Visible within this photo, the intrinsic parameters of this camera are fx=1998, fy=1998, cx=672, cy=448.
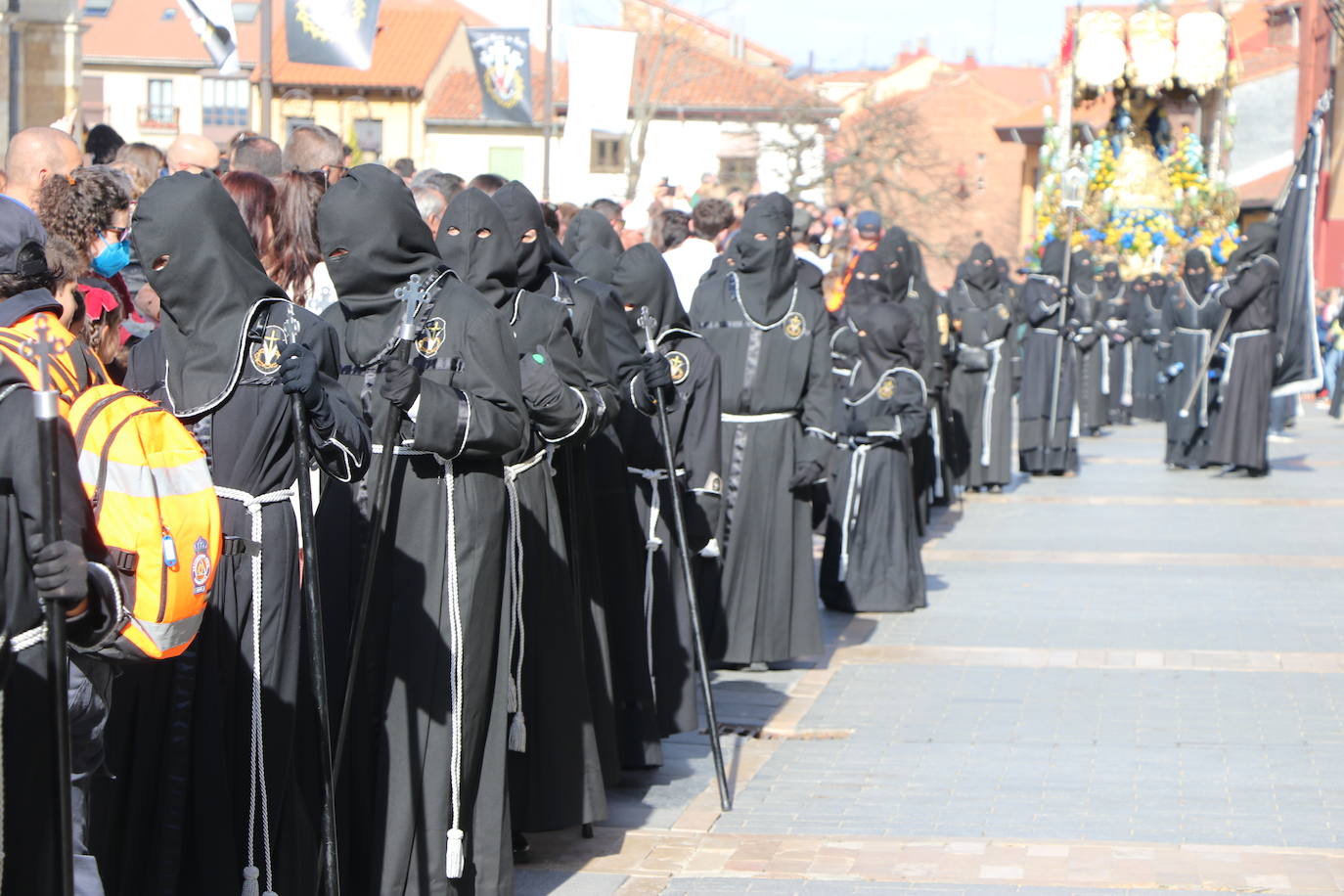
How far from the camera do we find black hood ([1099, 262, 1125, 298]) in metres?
29.0

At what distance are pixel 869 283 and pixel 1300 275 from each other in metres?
8.07

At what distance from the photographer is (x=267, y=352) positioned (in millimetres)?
4773

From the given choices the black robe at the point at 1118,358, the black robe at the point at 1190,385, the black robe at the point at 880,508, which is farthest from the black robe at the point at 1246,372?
the black robe at the point at 880,508

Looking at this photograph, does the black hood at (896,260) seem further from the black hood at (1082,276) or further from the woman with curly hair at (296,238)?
the black hood at (1082,276)

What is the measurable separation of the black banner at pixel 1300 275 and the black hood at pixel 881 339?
28.0 ft

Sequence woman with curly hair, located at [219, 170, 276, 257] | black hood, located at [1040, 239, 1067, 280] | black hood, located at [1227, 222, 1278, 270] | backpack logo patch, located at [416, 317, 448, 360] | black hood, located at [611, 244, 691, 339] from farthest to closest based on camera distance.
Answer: black hood, located at [1040, 239, 1067, 280] < black hood, located at [1227, 222, 1278, 270] < black hood, located at [611, 244, 691, 339] < woman with curly hair, located at [219, 170, 276, 257] < backpack logo patch, located at [416, 317, 448, 360]

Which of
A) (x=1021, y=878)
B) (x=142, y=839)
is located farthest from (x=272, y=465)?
(x=1021, y=878)

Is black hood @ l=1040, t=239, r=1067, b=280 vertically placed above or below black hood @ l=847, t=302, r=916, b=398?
above

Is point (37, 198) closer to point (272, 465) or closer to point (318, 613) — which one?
point (272, 465)

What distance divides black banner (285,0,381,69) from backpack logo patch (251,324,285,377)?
30.7ft

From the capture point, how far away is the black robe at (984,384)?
1744cm

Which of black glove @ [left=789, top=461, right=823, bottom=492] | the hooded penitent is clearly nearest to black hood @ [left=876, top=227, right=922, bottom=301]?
black glove @ [left=789, top=461, right=823, bottom=492]

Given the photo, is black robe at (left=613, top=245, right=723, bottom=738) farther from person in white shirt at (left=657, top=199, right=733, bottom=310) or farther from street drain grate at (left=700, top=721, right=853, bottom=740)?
person in white shirt at (left=657, top=199, right=733, bottom=310)

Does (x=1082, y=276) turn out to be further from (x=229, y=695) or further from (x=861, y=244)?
(x=229, y=695)
